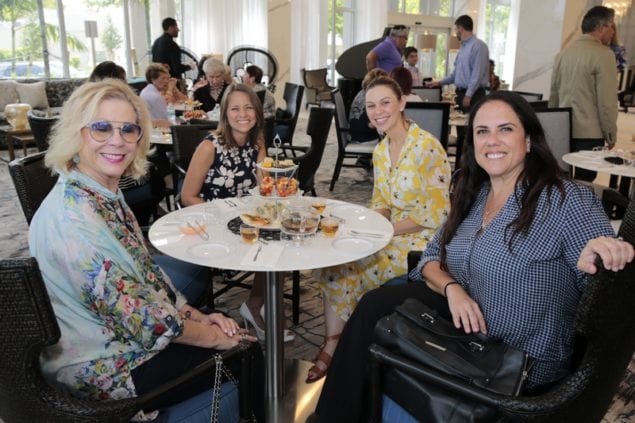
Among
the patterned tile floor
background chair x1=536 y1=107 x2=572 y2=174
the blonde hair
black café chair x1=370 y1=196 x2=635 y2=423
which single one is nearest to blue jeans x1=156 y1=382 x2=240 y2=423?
black café chair x1=370 y1=196 x2=635 y2=423

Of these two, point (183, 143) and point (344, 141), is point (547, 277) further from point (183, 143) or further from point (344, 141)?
point (344, 141)

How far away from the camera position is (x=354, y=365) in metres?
1.78

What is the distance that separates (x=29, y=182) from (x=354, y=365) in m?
1.41

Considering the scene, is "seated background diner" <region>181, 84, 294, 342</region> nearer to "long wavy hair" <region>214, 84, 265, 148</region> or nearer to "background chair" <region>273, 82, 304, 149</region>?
"long wavy hair" <region>214, 84, 265, 148</region>

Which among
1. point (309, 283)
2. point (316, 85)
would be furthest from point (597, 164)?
point (316, 85)

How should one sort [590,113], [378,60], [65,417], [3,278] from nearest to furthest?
[3,278], [65,417], [590,113], [378,60]

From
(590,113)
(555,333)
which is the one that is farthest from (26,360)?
(590,113)

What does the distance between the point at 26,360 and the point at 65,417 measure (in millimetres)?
172

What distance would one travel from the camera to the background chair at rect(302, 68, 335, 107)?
1177 cm

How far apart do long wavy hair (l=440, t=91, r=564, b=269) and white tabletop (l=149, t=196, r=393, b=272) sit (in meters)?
0.30

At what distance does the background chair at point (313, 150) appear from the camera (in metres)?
3.73

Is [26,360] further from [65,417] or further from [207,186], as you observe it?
[207,186]

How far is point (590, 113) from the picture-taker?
445 centimetres

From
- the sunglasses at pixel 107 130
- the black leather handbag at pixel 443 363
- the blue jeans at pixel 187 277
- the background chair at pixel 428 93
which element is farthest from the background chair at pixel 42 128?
the background chair at pixel 428 93
